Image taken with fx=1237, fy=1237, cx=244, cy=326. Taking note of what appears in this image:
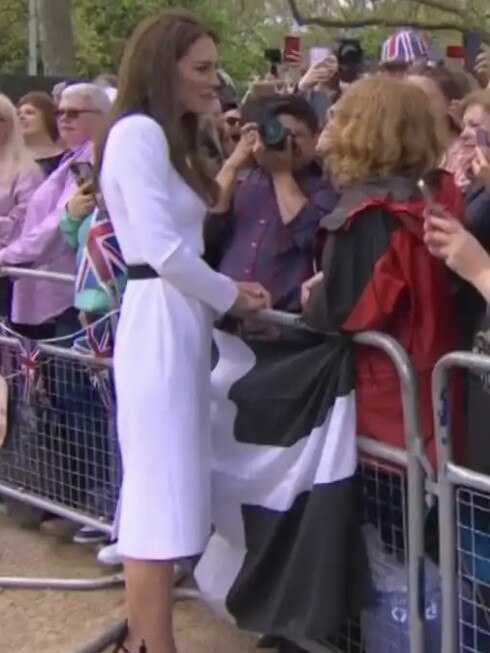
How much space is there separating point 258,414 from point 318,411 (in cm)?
23

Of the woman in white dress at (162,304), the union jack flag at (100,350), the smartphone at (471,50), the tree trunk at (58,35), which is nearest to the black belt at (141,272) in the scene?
the woman in white dress at (162,304)

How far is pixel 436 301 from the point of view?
332cm

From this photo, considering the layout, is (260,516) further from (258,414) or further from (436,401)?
(436,401)

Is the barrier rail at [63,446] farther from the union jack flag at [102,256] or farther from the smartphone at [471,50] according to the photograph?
the smartphone at [471,50]

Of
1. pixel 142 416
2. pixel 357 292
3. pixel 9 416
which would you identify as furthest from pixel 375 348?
pixel 9 416

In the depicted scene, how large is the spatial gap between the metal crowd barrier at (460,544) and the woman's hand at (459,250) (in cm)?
24

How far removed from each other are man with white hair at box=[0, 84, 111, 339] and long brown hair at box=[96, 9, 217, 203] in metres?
1.42

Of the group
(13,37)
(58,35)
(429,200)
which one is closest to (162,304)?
(429,200)

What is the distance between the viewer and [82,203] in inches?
178

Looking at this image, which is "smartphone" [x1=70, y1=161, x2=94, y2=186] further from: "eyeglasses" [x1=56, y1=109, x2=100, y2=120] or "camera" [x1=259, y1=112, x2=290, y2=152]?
"camera" [x1=259, y1=112, x2=290, y2=152]

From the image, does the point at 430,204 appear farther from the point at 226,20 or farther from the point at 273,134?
the point at 226,20

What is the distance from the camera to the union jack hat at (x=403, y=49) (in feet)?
19.1

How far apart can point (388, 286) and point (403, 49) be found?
2.97m

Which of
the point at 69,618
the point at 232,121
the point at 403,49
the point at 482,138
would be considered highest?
the point at 403,49
